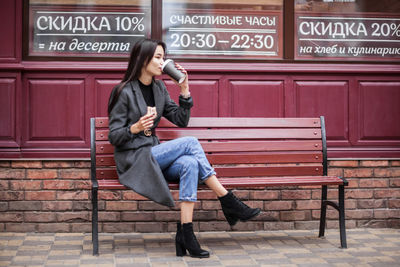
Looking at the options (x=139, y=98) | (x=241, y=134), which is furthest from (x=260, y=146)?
(x=139, y=98)

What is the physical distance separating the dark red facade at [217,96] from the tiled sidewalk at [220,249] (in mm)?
803

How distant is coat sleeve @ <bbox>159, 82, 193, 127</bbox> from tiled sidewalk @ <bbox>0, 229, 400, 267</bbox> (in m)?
1.02

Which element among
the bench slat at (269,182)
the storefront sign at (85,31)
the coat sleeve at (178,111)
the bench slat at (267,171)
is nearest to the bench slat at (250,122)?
the coat sleeve at (178,111)

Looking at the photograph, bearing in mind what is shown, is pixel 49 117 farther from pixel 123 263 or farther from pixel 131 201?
pixel 123 263

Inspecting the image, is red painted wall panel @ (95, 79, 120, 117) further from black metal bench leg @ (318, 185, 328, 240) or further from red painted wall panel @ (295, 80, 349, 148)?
black metal bench leg @ (318, 185, 328, 240)

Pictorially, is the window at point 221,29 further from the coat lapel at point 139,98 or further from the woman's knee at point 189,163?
the woman's knee at point 189,163

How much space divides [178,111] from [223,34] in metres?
1.25

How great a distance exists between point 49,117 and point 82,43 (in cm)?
75

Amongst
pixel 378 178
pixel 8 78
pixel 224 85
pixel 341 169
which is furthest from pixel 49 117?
pixel 378 178

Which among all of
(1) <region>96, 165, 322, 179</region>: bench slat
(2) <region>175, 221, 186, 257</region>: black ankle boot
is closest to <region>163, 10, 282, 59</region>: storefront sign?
(1) <region>96, 165, 322, 179</region>: bench slat

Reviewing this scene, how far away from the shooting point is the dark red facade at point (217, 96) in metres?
5.63

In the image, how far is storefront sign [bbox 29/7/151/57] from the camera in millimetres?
5766

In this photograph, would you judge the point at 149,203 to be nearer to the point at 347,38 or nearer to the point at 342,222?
the point at 342,222

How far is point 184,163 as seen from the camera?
15.2 feet
